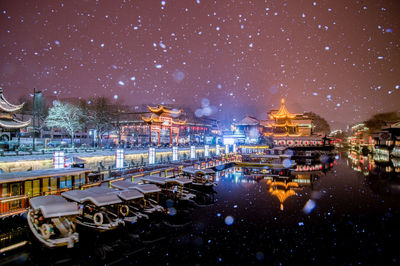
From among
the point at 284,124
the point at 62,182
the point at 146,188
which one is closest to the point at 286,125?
the point at 284,124

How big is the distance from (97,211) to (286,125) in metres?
67.0

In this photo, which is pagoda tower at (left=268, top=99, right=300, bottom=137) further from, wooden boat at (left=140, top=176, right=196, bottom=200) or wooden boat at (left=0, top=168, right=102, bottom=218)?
wooden boat at (left=0, top=168, right=102, bottom=218)

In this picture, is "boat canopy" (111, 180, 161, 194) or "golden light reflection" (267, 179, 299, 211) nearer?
"boat canopy" (111, 180, 161, 194)

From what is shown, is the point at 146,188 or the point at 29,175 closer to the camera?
the point at 29,175

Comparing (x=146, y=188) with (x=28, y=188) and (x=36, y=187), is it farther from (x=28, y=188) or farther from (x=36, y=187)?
(x=28, y=188)

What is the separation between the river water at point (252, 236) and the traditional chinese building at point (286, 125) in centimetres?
5287

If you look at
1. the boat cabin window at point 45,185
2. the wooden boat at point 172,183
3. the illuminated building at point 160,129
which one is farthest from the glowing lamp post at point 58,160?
the illuminated building at point 160,129

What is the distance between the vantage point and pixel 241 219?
13.8m

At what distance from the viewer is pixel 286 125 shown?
69938 mm

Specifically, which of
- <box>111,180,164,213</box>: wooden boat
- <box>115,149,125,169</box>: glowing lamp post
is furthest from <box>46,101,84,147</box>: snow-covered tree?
<box>111,180,164,213</box>: wooden boat

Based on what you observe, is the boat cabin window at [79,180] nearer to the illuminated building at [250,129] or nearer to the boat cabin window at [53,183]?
the boat cabin window at [53,183]

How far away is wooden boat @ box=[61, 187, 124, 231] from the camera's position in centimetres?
1085

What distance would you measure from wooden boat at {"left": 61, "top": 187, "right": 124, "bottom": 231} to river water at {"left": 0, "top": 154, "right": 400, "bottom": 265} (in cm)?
66

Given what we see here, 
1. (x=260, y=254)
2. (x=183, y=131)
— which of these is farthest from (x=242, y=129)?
(x=260, y=254)
